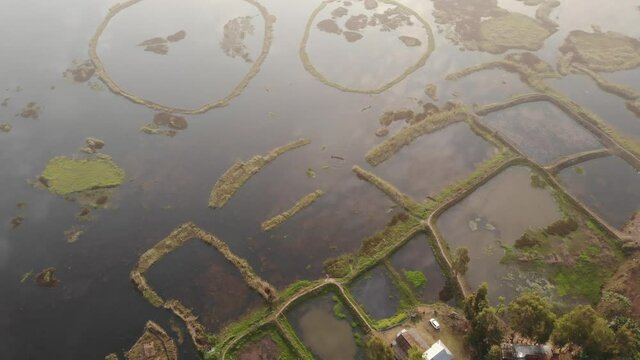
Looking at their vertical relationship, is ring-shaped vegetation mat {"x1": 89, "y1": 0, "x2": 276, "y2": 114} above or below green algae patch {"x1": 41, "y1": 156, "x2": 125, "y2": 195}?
above

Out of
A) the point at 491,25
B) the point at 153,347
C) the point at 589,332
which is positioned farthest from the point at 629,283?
the point at 491,25

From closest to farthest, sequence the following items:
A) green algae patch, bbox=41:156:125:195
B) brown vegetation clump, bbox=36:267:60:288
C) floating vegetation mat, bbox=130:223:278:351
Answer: floating vegetation mat, bbox=130:223:278:351 < brown vegetation clump, bbox=36:267:60:288 < green algae patch, bbox=41:156:125:195

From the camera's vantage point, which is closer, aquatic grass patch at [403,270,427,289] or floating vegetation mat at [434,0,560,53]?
aquatic grass patch at [403,270,427,289]

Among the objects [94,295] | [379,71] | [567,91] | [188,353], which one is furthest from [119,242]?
[567,91]

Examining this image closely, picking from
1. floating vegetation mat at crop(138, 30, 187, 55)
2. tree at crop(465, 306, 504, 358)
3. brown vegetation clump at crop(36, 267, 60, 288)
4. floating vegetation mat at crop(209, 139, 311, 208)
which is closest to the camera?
tree at crop(465, 306, 504, 358)

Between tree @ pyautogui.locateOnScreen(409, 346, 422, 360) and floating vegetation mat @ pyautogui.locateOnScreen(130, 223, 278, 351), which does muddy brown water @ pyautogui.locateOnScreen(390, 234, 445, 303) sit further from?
floating vegetation mat @ pyautogui.locateOnScreen(130, 223, 278, 351)

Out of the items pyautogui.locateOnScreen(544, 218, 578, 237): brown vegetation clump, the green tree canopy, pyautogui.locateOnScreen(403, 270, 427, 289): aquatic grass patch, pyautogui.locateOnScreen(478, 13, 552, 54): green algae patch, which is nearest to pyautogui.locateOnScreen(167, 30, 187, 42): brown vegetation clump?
pyautogui.locateOnScreen(478, 13, 552, 54): green algae patch

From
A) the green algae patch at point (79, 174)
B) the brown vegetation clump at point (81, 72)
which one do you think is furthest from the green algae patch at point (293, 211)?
the brown vegetation clump at point (81, 72)
